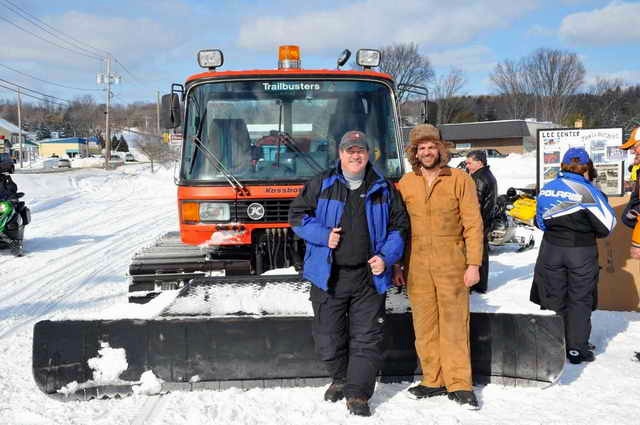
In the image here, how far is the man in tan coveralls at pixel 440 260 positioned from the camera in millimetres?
3572

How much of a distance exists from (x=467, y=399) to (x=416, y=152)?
1555 mm

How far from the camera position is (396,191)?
364 cm

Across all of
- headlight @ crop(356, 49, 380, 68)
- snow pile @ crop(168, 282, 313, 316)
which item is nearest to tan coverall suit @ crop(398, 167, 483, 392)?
snow pile @ crop(168, 282, 313, 316)

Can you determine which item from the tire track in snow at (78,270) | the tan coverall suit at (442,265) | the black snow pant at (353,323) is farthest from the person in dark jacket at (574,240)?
the tire track in snow at (78,270)

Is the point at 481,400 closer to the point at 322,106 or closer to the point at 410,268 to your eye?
the point at 410,268

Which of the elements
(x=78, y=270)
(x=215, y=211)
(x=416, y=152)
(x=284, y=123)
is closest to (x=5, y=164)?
(x=78, y=270)

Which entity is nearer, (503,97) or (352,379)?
(352,379)

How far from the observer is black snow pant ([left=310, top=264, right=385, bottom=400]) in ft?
11.6

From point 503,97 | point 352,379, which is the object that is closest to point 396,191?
point 352,379

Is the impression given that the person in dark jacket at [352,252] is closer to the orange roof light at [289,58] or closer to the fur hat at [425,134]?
the fur hat at [425,134]

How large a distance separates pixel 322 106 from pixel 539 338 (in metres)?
2.78

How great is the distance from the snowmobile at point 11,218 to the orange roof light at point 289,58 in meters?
5.86

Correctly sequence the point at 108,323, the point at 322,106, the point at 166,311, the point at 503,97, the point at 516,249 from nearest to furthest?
the point at 108,323 < the point at 166,311 < the point at 322,106 < the point at 516,249 < the point at 503,97

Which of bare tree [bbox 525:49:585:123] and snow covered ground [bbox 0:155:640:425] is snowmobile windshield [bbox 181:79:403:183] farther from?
bare tree [bbox 525:49:585:123]
